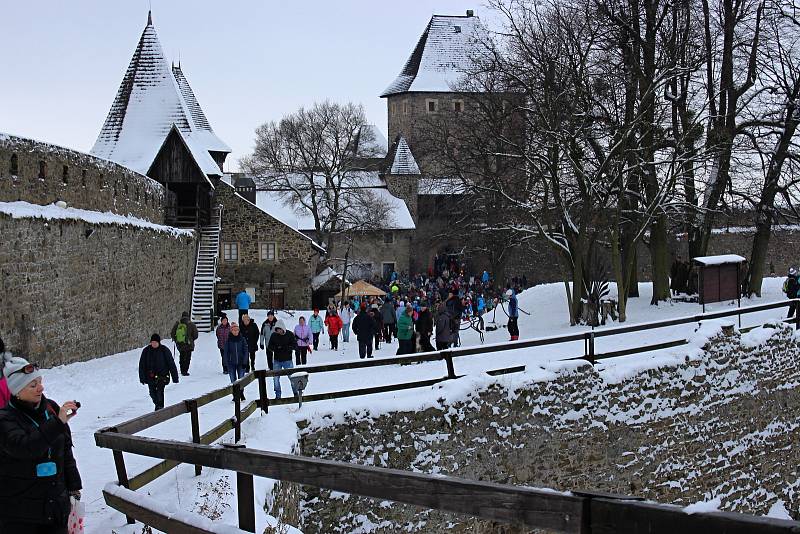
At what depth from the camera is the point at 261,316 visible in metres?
33.6

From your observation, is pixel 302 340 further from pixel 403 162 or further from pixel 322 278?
pixel 403 162

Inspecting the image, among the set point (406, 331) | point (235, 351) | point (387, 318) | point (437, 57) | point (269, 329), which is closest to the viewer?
point (235, 351)

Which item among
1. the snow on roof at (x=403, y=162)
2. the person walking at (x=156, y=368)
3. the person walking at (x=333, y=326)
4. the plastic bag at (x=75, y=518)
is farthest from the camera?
the snow on roof at (x=403, y=162)

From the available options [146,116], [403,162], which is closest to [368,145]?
[403,162]

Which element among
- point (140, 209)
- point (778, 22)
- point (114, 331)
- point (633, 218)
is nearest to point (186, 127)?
point (140, 209)

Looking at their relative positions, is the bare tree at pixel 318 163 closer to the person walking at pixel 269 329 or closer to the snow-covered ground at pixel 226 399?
the snow-covered ground at pixel 226 399

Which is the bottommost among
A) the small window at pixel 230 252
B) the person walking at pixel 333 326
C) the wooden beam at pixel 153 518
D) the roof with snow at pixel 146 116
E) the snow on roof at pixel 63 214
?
the person walking at pixel 333 326

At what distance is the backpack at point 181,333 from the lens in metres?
17.6

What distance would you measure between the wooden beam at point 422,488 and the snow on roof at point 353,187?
43.6 metres

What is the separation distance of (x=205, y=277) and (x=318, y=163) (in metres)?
19.4

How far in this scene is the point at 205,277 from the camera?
3012 cm

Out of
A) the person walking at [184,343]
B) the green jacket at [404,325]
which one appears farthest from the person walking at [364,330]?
the person walking at [184,343]

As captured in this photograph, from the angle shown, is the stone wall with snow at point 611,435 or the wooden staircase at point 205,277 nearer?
the stone wall with snow at point 611,435

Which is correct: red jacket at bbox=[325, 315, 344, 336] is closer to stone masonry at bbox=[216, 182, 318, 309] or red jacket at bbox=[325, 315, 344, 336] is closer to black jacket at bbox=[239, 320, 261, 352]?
black jacket at bbox=[239, 320, 261, 352]
